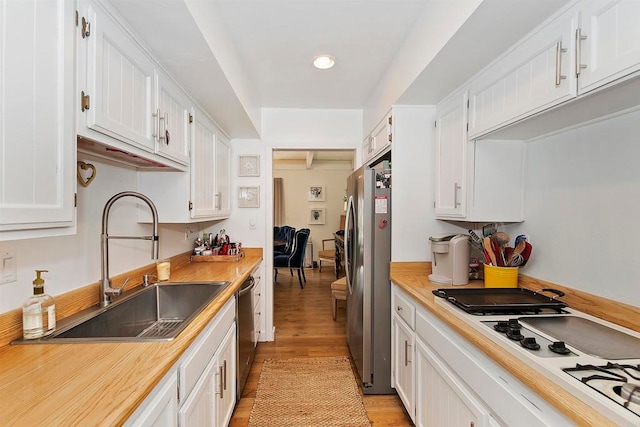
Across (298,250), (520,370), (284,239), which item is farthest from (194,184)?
(284,239)

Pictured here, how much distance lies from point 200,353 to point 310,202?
225 inches

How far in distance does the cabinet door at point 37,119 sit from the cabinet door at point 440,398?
1.54 metres

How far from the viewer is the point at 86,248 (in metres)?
1.42

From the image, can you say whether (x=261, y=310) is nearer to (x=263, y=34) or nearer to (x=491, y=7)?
(x=263, y=34)

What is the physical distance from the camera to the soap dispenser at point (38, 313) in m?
1.03

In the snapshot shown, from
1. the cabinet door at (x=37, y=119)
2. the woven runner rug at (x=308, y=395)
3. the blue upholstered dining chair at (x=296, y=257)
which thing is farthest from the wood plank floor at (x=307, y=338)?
the cabinet door at (x=37, y=119)

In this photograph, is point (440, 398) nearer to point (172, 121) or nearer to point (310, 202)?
point (172, 121)

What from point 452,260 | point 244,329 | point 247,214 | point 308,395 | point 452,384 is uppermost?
point 247,214

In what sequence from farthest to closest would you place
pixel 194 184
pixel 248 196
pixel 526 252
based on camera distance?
pixel 248 196, pixel 194 184, pixel 526 252

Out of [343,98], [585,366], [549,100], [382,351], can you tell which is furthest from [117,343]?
[343,98]

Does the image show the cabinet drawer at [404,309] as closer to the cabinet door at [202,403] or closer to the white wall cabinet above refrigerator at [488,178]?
the white wall cabinet above refrigerator at [488,178]

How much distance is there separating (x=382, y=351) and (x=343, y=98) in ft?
7.34

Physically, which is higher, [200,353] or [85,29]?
[85,29]

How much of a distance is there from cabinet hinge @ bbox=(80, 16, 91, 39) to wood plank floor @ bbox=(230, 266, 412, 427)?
212cm
